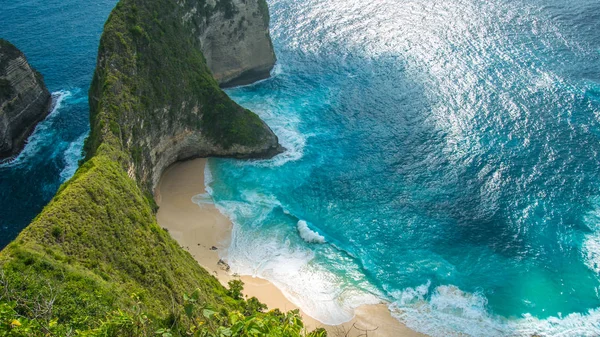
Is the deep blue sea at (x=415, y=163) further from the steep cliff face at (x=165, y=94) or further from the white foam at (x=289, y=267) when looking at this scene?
the steep cliff face at (x=165, y=94)

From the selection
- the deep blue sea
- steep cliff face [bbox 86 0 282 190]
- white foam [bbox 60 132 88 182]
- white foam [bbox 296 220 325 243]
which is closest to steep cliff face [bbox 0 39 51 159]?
the deep blue sea

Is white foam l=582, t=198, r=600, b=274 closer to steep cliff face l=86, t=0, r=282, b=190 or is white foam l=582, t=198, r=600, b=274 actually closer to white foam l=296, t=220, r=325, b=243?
white foam l=296, t=220, r=325, b=243

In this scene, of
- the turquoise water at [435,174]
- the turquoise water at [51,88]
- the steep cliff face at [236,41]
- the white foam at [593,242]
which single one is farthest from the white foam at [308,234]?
the steep cliff face at [236,41]

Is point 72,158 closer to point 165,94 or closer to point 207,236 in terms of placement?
point 165,94

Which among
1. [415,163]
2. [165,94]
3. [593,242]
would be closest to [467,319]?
[593,242]

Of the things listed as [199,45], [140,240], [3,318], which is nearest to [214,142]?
[199,45]

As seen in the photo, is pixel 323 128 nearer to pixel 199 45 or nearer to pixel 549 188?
pixel 199 45
